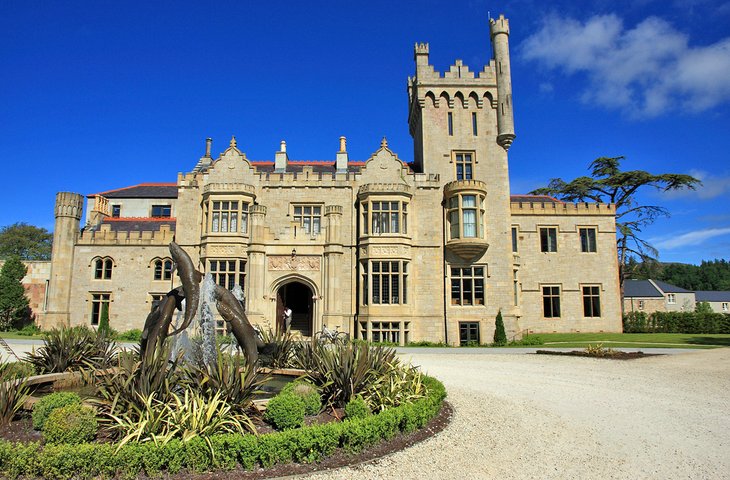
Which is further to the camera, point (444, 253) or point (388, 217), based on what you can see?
point (444, 253)

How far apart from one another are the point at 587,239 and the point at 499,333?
481 inches

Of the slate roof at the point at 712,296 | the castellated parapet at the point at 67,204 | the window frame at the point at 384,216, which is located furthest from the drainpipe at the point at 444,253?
the slate roof at the point at 712,296

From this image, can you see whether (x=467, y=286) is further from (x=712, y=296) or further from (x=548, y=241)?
(x=712, y=296)

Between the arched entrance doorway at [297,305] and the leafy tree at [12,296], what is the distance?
64.6 feet

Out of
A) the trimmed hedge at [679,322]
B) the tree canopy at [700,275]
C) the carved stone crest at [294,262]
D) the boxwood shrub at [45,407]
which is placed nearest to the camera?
the boxwood shrub at [45,407]

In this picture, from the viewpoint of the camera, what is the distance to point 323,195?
29938 millimetres

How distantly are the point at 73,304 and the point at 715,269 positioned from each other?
134411mm

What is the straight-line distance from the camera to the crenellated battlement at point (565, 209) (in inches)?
1358

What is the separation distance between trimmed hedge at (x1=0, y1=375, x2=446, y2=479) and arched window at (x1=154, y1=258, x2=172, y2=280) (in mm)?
25751

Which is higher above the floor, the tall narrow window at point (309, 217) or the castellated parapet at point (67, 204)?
the castellated parapet at point (67, 204)

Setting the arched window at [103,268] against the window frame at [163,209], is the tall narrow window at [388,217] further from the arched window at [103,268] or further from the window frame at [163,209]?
the window frame at [163,209]

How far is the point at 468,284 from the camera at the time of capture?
29234 mm

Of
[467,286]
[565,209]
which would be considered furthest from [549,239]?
[467,286]

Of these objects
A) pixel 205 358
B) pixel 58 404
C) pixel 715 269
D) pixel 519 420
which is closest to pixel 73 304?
pixel 205 358
